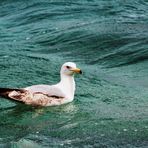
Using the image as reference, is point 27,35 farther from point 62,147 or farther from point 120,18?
point 62,147

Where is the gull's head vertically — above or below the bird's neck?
above

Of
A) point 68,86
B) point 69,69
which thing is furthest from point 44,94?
point 69,69

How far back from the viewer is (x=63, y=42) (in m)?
17.2

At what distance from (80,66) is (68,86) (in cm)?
309

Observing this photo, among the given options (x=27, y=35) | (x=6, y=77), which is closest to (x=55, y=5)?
(x=27, y=35)

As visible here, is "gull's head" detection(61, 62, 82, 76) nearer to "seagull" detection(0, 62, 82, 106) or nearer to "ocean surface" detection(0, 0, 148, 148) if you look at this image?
"seagull" detection(0, 62, 82, 106)

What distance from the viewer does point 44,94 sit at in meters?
11.3

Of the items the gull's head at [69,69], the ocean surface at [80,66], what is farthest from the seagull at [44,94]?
the ocean surface at [80,66]

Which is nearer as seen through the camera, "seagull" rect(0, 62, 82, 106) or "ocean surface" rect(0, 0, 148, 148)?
"ocean surface" rect(0, 0, 148, 148)

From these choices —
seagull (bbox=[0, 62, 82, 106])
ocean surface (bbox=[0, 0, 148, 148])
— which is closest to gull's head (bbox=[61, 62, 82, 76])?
seagull (bbox=[0, 62, 82, 106])

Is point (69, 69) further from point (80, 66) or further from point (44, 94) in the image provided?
point (80, 66)

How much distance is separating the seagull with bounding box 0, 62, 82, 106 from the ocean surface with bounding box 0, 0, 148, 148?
14 cm

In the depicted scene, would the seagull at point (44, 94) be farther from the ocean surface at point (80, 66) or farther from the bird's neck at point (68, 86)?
the ocean surface at point (80, 66)

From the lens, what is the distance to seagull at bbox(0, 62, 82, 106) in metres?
11.2
